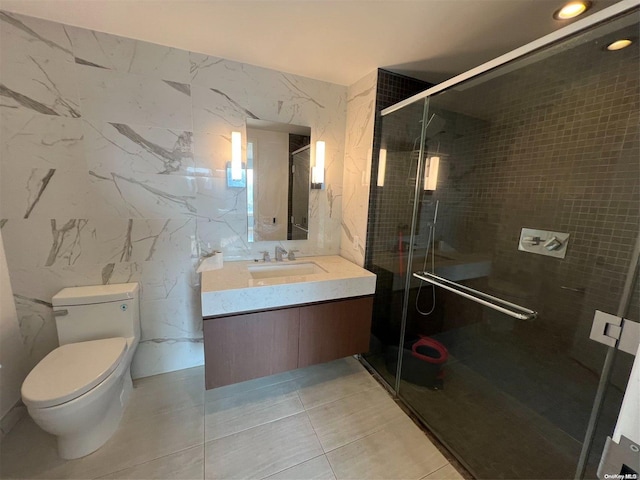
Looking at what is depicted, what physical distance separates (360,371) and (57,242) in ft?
7.43

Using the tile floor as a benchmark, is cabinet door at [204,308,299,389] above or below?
above

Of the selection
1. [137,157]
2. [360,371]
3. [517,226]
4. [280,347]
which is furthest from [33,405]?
[517,226]

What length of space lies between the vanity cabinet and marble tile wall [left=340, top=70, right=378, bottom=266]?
50 cm

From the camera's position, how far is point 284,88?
1.95 metres

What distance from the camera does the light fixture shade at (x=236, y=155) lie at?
72.4 inches

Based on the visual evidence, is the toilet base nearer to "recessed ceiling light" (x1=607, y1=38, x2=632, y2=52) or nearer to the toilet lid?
the toilet lid

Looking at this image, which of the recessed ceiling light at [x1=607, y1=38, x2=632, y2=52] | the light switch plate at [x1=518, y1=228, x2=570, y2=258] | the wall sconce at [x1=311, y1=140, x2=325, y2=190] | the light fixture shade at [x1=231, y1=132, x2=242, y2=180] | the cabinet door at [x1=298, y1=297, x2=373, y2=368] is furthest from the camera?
the wall sconce at [x1=311, y1=140, x2=325, y2=190]

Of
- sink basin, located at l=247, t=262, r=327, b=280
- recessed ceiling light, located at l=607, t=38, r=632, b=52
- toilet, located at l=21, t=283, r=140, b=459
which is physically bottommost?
toilet, located at l=21, t=283, r=140, b=459

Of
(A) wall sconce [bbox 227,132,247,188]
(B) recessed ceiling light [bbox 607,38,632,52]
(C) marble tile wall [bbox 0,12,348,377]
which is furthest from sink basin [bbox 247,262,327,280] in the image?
(B) recessed ceiling light [bbox 607,38,632,52]

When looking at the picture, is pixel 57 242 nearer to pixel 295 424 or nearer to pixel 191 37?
pixel 191 37

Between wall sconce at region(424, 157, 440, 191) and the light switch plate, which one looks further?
wall sconce at region(424, 157, 440, 191)

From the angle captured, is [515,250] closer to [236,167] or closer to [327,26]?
[327,26]

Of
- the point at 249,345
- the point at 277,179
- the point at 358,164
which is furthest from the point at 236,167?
the point at 249,345

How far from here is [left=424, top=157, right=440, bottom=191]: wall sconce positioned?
1868 mm
